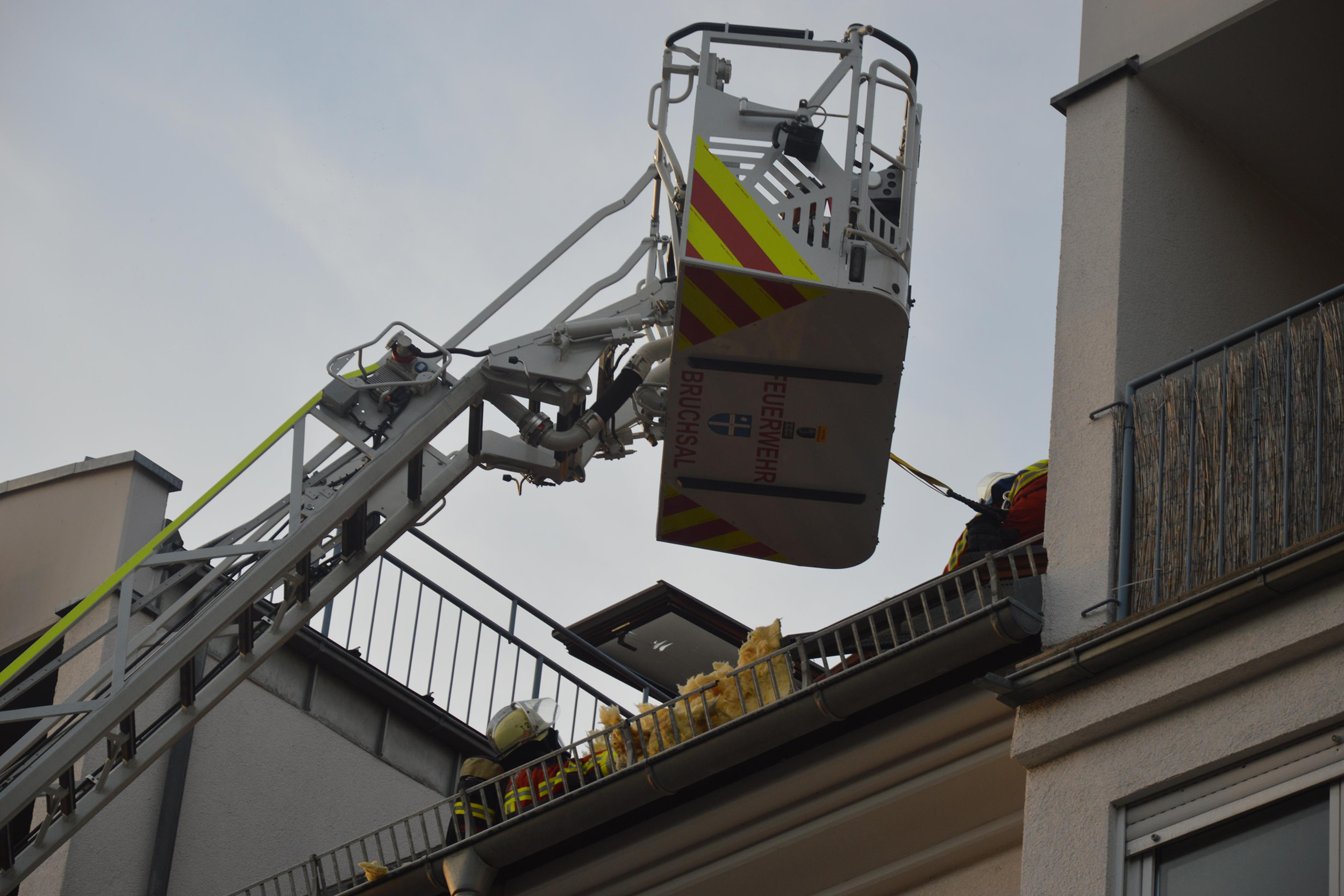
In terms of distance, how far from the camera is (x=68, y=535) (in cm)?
1385

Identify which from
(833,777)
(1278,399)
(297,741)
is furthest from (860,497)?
(297,741)

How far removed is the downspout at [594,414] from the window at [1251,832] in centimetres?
476

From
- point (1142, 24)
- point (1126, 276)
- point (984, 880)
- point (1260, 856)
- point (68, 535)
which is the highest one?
point (1142, 24)

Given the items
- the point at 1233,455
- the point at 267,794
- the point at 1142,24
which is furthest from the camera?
the point at 267,794

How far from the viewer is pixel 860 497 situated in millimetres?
9445

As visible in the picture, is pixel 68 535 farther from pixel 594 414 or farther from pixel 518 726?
pixel 594 414

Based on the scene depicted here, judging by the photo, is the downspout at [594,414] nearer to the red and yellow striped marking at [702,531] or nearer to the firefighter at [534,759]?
the red and yellow striped marking at [702,531]

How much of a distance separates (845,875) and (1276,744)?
2.47 m

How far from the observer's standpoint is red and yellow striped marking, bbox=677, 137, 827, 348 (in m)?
8.45

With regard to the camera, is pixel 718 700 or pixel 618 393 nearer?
pixel 718 700

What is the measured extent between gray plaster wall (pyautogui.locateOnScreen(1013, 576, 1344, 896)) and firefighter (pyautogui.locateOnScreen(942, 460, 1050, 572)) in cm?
215

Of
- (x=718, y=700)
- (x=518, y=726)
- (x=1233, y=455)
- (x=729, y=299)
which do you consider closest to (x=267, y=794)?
(x=518, y=726)

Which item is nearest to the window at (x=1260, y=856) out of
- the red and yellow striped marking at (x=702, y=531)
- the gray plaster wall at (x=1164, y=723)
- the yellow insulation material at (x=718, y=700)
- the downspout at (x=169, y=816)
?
the gray plaster wall at (x=1164, y=723)

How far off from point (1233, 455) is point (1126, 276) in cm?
114
